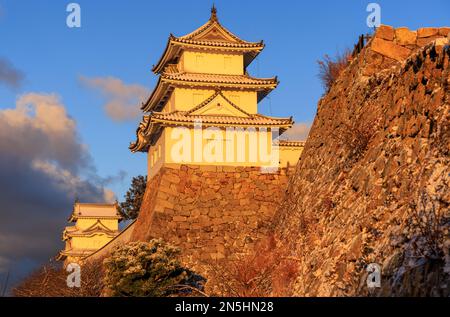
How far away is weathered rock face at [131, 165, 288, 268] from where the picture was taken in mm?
30781

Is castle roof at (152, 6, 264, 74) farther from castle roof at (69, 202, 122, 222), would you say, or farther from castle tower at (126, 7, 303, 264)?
castle roof at (69, 202, 122, 222)

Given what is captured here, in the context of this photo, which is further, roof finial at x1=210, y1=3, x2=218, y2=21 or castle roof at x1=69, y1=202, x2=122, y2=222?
castle roof at x1=69, y1=202, x2=122, y2=222

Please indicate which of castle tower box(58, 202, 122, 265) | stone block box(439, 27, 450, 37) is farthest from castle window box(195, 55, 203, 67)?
castle tower box(58, 202, 122, 265)

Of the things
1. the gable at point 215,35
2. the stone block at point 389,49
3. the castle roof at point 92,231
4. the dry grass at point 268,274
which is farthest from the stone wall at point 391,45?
the castle roof at point 92,231

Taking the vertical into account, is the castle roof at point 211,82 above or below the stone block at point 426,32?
above

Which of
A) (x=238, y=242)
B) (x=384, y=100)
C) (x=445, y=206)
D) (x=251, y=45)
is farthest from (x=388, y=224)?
(x=251, y=45)

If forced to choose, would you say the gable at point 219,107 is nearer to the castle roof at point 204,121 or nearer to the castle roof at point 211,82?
the castle roof at point 204,121

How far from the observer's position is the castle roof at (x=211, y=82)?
35062mm

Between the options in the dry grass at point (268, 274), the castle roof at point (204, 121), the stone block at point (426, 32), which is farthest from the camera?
the castle roof at point (204, 121)

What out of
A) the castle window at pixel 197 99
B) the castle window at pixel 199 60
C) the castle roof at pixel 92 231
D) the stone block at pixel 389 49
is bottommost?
the stone block at pixel 389 49

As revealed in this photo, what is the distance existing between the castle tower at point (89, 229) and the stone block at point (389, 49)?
42044 mm

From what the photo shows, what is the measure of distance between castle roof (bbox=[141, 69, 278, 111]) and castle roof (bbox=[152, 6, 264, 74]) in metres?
1.44

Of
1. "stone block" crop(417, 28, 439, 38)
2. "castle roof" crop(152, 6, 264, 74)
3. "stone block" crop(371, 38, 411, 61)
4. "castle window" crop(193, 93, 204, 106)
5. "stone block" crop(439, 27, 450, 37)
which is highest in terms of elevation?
"castle roof" crop(152, 6, 264, 74)
